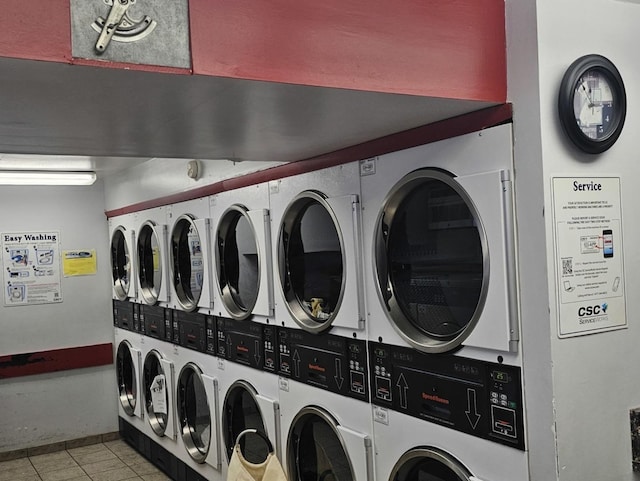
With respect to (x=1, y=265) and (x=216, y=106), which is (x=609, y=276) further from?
(x=1, y=265)

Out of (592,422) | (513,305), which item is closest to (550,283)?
(513,305)

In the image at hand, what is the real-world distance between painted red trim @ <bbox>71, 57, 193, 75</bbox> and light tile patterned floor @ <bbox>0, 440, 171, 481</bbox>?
15.2 feet

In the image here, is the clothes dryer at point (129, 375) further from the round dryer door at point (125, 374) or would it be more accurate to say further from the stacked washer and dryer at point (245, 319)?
the stacked washer and dryer at point (245, 319)

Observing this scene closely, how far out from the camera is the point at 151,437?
19.4ft

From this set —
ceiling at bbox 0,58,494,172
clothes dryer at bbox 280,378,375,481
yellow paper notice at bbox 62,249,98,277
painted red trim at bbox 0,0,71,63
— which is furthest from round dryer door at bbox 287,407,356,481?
yellow paper notice at bbox 62,249,98,277

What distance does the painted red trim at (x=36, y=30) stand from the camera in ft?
4.84

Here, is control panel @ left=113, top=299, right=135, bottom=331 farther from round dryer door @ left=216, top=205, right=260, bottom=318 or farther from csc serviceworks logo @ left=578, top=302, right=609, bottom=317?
csc serviceworks logo @ left=578, top=302, right=609, bottom=317

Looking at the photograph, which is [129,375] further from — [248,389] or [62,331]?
[248,389]

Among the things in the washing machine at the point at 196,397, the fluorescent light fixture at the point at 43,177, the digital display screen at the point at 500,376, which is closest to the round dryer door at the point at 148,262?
the washing machine at the point at 196,397

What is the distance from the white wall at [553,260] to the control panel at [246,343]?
1936mm

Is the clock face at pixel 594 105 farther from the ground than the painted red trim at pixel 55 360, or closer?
farther from the ground

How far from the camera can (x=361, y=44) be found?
1958 mm

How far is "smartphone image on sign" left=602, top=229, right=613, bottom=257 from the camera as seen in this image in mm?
2258

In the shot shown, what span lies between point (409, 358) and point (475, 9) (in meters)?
1.35
